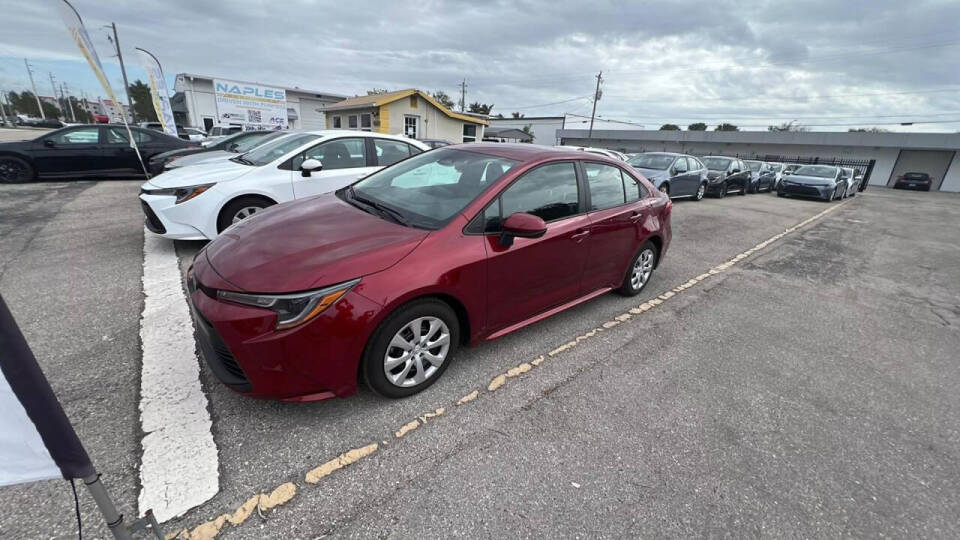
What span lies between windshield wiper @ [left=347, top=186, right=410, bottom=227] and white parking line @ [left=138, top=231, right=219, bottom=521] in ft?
5.05

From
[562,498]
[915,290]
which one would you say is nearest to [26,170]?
[562,498]

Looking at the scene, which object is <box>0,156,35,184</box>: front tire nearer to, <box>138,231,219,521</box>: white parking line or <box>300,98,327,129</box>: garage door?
<box>138,231,219,521</box>: white parking line

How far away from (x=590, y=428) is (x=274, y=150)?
510 centimetres

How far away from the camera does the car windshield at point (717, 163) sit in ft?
45.9

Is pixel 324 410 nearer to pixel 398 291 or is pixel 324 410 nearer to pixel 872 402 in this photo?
pixel 398 291

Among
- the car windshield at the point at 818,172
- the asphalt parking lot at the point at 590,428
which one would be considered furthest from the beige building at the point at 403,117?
the asphalt parking lot at the point at 590,428

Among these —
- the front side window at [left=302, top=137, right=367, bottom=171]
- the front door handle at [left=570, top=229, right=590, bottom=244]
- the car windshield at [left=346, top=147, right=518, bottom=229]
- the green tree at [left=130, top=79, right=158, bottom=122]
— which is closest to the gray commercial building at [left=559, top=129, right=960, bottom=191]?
the front door handle at [left=570, top=229, right=590, bottom=244]

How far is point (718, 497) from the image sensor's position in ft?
6.71

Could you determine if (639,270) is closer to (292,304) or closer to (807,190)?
(292,304)

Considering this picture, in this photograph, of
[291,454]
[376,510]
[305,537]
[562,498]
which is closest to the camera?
[305,537]

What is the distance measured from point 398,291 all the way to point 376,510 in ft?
3.39

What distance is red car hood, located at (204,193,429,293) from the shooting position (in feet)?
6.96

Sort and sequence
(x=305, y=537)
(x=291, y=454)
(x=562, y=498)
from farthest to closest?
(x=291, y=454) → (x=562, y=498) → (x=305, y=537)

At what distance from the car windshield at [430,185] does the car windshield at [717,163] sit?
13.5 meters
